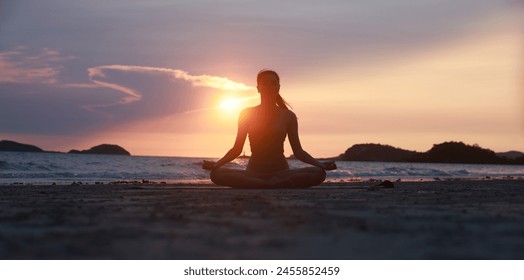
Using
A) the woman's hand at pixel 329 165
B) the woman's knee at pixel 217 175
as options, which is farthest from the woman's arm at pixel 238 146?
the woman's hand at pixel 329 165

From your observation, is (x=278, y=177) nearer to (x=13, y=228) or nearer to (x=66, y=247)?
(x=13, y=228)

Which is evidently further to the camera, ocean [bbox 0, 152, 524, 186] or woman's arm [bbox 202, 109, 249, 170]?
ocean [bbox 0, 152, 524, 186]

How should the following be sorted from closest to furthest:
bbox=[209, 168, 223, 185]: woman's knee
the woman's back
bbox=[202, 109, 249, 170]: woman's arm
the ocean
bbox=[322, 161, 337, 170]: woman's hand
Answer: bbox=[322, 161, 337, 170]: woman's hand
bbox=[202, 109, 249, 170]: woman's arm
the woman's back
bbox=[209, 168, 223, 185]: woman's knee
the ocean

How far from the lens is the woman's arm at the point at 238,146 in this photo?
10.3 metres

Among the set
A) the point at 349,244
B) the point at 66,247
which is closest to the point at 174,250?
the point at 66,247

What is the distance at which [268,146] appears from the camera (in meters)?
10.5

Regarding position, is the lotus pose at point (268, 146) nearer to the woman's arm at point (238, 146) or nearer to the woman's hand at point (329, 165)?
the woman's arm at point (238, 146)

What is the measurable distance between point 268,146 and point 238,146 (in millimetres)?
546

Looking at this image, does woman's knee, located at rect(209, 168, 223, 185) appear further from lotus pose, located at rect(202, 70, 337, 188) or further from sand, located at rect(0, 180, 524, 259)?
sand, located at rect(0, 180, 524, 259)

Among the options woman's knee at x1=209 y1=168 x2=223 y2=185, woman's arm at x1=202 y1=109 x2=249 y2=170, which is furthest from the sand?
woman's knee at x1=209 y1=168 x2=223 y2=185

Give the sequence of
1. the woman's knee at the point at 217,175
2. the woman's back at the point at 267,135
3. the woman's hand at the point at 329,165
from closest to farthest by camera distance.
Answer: the woman's hand at the point at 329,165 < the woman's back at the point at 267,135 < the woman's knee at the point at 217,175

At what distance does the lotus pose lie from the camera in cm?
1032

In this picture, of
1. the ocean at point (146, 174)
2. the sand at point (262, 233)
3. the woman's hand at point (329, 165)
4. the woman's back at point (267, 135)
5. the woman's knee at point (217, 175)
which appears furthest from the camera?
the ocean at point (146, 174)

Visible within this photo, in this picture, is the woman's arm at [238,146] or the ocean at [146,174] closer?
the woman's arm at [238,146]
